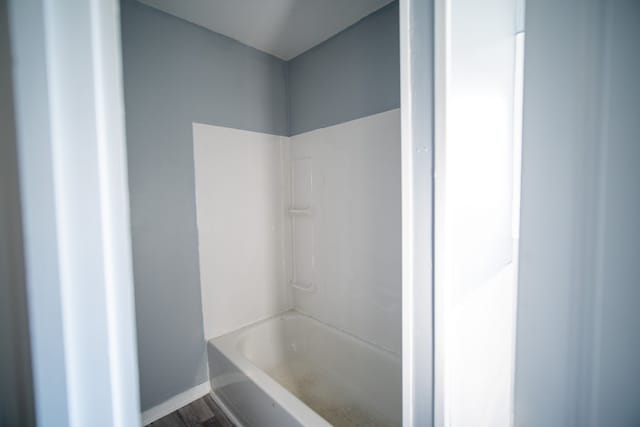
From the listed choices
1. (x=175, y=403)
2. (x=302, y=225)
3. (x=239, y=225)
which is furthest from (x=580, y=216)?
(x=175, y=403)

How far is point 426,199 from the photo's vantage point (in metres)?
0.61

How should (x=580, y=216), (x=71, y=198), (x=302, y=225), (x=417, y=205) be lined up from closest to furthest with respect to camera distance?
(x=71, y=198) < (x=417, y=205) < (x=580, y=216) < (x=302, y=225)

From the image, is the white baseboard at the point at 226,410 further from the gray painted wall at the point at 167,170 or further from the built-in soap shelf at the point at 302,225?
the built-in soap shelf at the point at 302,225

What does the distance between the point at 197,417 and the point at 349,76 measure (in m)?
2.43

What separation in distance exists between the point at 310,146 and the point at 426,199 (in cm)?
153

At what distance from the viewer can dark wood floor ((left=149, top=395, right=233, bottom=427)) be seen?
1548 millimetres

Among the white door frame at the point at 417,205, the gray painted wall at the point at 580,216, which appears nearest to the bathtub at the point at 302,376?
the white door frame at the point at 417,205

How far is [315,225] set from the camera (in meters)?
2.01

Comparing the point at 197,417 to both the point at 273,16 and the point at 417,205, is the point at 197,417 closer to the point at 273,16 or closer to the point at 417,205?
the point at 417,205

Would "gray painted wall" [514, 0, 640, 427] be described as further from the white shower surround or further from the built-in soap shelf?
the built-in soap shelf

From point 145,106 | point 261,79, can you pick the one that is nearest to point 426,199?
point 145,106

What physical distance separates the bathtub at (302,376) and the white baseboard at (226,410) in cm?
1

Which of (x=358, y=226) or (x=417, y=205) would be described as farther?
(x=358, y=226)

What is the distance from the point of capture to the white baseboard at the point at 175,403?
61.2 inches
